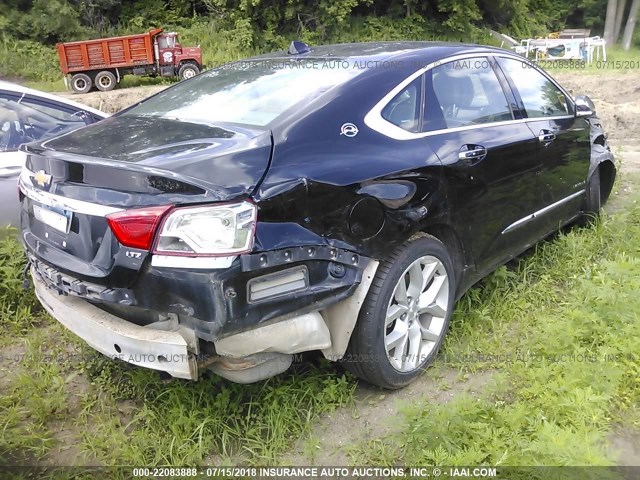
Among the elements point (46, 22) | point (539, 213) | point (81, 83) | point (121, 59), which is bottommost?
point (81, 83)

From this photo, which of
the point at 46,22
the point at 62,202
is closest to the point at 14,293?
the point at 62,202

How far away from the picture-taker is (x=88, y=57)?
1570 cm

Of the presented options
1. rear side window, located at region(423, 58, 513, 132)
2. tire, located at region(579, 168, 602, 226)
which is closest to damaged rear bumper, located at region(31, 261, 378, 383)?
rear side window, located at region(423, 58, 513, 132)

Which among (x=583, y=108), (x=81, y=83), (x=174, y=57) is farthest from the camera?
(x=81, y=83)

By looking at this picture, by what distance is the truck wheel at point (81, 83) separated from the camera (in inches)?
627

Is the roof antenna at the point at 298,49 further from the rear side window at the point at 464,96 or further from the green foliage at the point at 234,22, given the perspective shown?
the green foliage at the point at 234,22

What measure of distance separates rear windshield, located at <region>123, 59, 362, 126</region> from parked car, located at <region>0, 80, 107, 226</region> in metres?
1.10

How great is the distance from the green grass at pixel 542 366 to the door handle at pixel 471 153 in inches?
38.4

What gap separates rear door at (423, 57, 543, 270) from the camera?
9.66 ft

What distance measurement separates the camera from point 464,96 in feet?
10.7

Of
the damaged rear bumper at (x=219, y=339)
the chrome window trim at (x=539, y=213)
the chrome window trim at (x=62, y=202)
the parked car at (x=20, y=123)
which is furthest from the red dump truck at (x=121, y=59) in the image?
the damaged rear bumper at (x=219, y=339)

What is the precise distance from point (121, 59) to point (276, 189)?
15527 mm

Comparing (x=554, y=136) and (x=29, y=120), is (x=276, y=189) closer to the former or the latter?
(x=554, y=136)

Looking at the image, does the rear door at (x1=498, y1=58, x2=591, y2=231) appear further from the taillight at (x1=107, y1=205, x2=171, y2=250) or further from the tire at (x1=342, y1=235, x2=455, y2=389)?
the taillight at (x1=107, y1=205, x2=171, y2=250)
